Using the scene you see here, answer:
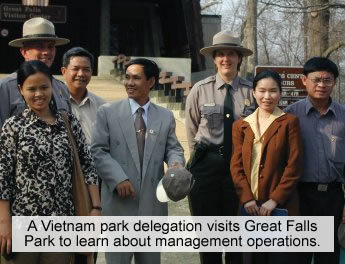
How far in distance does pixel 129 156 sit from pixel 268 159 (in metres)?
1.07

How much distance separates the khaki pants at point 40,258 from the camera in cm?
341

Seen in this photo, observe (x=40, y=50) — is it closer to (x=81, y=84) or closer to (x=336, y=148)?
(x=81, y=84)

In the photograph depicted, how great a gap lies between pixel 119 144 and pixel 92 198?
645 mm

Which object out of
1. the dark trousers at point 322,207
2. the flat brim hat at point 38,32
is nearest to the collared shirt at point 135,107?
the flat brim hat at point 38,32

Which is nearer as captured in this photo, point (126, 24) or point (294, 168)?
point (294, 168)

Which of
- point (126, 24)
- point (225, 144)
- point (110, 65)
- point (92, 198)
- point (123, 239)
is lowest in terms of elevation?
point (123, 239)

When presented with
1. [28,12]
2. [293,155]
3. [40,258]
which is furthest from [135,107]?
[28,12]

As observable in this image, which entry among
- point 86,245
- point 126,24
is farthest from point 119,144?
point 126,24

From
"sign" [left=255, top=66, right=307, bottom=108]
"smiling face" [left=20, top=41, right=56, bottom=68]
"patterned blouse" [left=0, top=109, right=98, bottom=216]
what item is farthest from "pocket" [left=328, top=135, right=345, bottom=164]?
"sign" [left=255, top=66, right=307, bottom=108]

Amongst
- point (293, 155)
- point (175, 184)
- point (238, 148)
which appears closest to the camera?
point (175, 184)

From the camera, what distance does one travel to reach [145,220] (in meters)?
4.24

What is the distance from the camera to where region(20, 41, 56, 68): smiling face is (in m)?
4.41

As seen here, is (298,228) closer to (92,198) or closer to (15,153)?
(92,198)

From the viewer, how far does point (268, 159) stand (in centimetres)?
418
